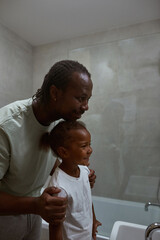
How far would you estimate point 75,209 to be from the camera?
764mm

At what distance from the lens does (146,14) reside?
1.94 meters

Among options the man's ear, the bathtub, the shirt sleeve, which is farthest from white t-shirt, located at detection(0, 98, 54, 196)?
the bathtub

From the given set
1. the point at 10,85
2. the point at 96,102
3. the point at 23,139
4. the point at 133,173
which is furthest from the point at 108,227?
the point at 10,85

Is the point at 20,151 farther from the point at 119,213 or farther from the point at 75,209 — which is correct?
the point at 119,213

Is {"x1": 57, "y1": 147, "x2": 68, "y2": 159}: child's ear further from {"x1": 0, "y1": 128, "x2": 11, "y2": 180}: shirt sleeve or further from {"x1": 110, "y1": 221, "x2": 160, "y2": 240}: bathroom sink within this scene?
{"x1": 110, "y1": 221, "x2": 160, "y2": 240}: bathroom sink

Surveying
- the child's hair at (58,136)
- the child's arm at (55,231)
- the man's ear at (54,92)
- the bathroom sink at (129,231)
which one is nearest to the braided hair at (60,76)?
the man's ear at (54,92)

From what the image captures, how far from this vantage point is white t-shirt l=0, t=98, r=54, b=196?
2.39 feet

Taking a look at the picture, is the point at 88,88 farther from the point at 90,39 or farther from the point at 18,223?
the point at 90,39

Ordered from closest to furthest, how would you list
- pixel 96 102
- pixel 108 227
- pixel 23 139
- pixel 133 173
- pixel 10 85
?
pixel 23 139, pixel 108 227, pixel 133 173, pixel 96 102, pixel 10 85

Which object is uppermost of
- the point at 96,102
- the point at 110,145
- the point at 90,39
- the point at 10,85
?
the point at 90,39

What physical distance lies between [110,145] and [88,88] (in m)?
1.04

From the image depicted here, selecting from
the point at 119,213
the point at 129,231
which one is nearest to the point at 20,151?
the point at 129,231

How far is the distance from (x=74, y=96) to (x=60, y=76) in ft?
0.34

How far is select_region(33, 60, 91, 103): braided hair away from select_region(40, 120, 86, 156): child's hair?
0.41 ft
